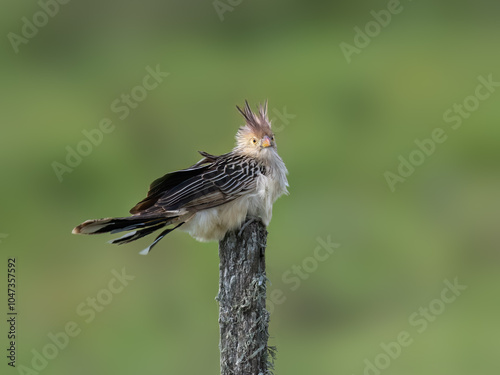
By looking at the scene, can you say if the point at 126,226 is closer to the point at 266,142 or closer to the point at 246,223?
the point at 246,223

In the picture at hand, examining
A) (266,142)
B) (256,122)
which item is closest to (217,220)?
(266,142)

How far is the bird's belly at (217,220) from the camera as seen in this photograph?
4.05 meters

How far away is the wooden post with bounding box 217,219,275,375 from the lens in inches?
151

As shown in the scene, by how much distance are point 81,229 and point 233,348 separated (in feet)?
3.27

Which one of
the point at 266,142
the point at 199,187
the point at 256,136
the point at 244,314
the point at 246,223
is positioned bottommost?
the point at 244,314

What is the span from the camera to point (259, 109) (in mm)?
4699

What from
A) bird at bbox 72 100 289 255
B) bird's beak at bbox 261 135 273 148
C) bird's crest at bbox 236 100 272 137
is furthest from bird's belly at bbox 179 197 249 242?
bird's crest at bbox 236 100 272 137

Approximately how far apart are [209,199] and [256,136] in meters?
0.66

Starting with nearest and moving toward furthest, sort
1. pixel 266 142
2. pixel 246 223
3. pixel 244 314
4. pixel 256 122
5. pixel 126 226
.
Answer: pixel 126 226
pixel 244 314
pixel 246 223
pixel 266 142
pixel 256 122

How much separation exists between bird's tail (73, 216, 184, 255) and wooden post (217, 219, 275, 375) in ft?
1.34

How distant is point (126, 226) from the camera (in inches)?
146

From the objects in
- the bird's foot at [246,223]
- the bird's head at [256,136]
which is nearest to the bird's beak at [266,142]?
the bird's head at [256,136]

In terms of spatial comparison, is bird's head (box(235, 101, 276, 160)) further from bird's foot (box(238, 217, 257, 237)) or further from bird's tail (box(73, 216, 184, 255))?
bird's tail (box(73, 216, 184, 255))

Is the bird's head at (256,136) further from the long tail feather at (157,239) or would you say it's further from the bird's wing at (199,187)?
the long tail feather at (157,239)
